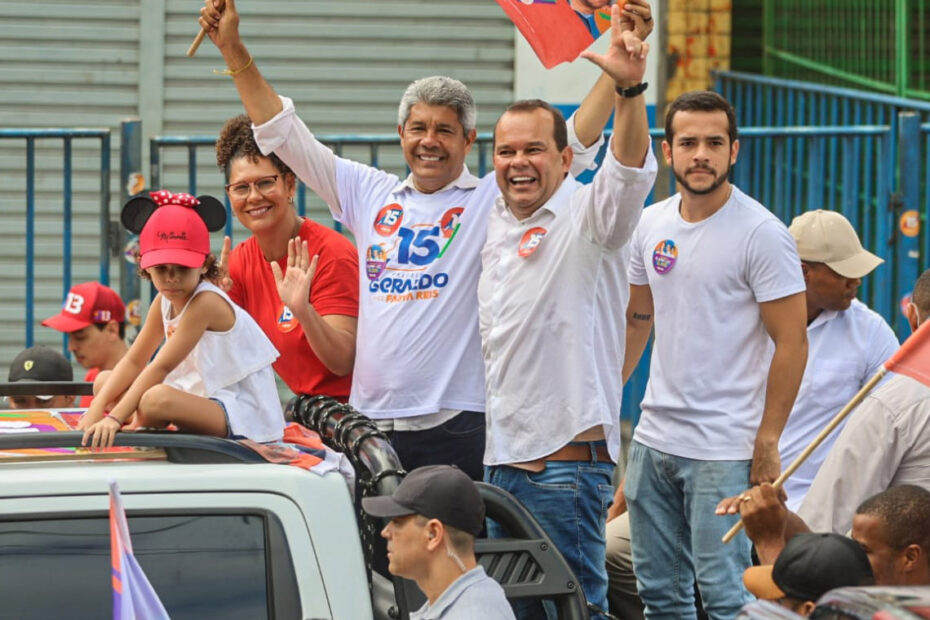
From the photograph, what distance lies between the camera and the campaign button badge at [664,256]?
469 cm

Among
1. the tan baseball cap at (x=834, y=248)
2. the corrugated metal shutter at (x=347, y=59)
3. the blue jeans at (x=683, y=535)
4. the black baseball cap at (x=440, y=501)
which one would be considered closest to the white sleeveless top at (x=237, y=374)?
the black baseball cap at (x=440, y=501)

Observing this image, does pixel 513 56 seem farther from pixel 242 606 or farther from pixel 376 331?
pixel 242 606

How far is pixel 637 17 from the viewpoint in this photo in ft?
14.0

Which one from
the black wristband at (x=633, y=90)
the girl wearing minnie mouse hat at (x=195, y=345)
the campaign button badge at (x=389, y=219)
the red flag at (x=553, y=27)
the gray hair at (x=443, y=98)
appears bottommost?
the girl wearing minnie mouse hat at (x=195, y=345)

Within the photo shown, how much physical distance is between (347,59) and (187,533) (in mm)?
6125

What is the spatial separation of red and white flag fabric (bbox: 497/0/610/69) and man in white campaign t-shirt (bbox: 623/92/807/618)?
16.2 inches

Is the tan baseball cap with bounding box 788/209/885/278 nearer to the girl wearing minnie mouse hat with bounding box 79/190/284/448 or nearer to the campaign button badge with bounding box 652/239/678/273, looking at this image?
the campaign button badge with bounding box 652/239/678/273

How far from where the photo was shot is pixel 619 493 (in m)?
5.60

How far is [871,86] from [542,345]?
5.70 meters

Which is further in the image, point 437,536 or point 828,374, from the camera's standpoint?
point 828,374

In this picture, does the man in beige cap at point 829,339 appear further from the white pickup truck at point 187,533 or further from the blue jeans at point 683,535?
the white pickup truck at point 187,533

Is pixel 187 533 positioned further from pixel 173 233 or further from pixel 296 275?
pixel 296 275

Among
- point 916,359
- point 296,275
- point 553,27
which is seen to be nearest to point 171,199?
point 296,275

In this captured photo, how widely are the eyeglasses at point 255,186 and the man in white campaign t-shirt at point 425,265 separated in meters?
0.12
